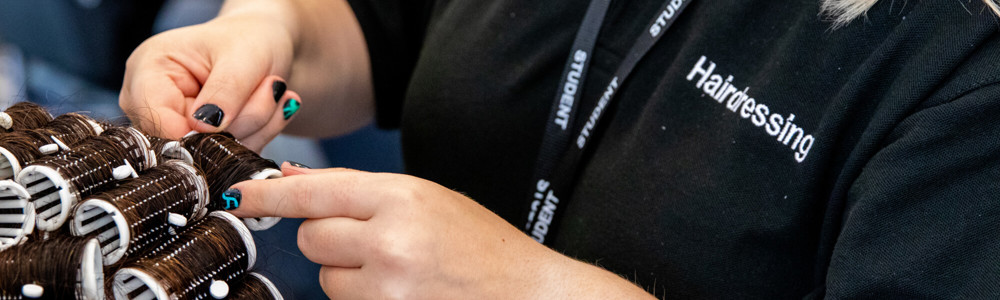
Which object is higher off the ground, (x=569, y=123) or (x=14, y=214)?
(x=14, y=214)

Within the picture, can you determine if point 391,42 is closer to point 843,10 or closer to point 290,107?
point 290,107

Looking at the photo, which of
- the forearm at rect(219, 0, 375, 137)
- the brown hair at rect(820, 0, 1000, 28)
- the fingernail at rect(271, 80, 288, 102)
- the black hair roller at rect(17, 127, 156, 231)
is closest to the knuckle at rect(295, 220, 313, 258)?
the black hair roller at rect(17, 127, 156, 231)

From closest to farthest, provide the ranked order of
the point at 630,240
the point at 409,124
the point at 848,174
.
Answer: the point at 848,174
the point at 630,240
the point at 409,124

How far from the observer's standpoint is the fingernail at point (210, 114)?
68 cm

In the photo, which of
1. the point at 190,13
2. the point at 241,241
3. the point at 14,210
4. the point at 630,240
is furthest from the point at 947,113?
the point at 190,13

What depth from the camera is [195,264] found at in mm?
502

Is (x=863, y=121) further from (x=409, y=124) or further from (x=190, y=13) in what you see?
(x=190, y=13)

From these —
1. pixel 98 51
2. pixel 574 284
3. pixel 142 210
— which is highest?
pixel 142 210

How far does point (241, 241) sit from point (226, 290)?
0.05 meters

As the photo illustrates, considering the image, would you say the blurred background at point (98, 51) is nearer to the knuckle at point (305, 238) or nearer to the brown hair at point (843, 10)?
the knuckle at point (305, 238)

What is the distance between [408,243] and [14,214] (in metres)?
0.28

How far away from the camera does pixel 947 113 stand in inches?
20.9

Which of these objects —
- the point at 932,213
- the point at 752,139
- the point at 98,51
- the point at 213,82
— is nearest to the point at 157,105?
the point at 213,82

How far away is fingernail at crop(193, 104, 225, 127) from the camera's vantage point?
0.68 metres
